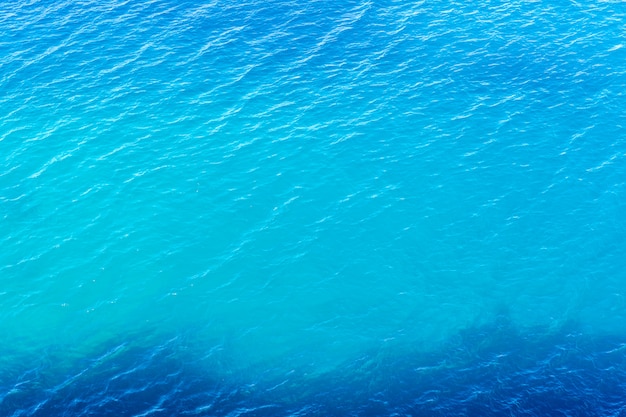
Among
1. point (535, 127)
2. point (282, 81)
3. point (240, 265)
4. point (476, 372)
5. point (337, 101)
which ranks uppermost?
point (282, 81)

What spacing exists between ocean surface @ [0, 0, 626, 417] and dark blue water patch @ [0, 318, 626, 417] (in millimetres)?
222

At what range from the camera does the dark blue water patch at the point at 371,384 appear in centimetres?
7756

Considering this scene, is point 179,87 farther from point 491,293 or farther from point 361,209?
point 491,293

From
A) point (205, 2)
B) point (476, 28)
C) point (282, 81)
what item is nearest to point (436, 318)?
point (282, 81)

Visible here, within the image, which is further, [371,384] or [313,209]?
[313,209]

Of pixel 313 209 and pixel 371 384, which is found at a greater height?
pixel 313 209

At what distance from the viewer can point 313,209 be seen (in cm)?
10012

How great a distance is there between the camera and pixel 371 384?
80188 mm

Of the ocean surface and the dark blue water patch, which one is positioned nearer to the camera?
the dark blue water patch

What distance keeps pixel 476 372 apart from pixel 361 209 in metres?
27.9

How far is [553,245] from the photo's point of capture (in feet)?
311

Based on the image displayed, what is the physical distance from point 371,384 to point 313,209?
27.8m

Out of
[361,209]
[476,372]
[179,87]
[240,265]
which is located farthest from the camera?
[179,87]

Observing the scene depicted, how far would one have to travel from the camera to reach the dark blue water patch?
254ft
